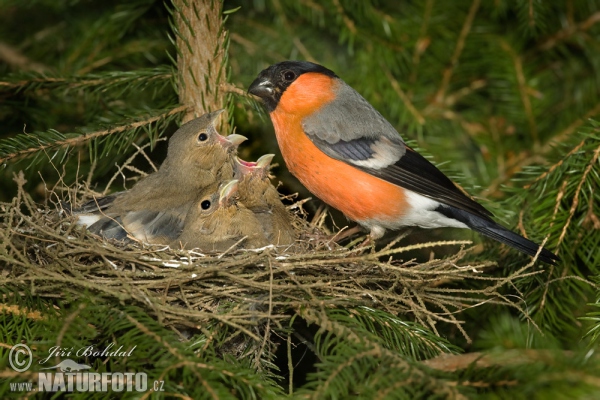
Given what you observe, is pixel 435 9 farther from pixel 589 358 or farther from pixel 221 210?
pixel 589 358

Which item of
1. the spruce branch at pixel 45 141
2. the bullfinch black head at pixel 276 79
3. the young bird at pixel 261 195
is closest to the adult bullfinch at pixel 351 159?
the bullfinch black head at pixel 276 79

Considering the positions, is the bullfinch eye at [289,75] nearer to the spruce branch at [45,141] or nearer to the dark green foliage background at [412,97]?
the dark green foliage background at [412,97]

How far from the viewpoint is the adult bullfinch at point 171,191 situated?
10.9 feet

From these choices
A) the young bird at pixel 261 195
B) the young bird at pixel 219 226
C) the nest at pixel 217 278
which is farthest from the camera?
the young bird at pixel 261 195

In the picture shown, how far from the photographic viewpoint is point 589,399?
1.53 metres

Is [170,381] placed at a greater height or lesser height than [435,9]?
lesser

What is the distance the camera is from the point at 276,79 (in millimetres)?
3588

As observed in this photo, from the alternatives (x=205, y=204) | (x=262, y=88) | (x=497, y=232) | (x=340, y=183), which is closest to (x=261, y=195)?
(x=205, y=204)

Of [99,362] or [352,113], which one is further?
[352,113]

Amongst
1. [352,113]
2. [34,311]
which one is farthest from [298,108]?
[34,311]

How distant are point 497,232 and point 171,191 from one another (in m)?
1.73

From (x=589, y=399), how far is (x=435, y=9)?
3443 mm

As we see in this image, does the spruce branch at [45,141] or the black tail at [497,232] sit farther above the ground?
the spruce branch at [45,141]

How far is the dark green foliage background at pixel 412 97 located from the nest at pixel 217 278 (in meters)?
0.11
